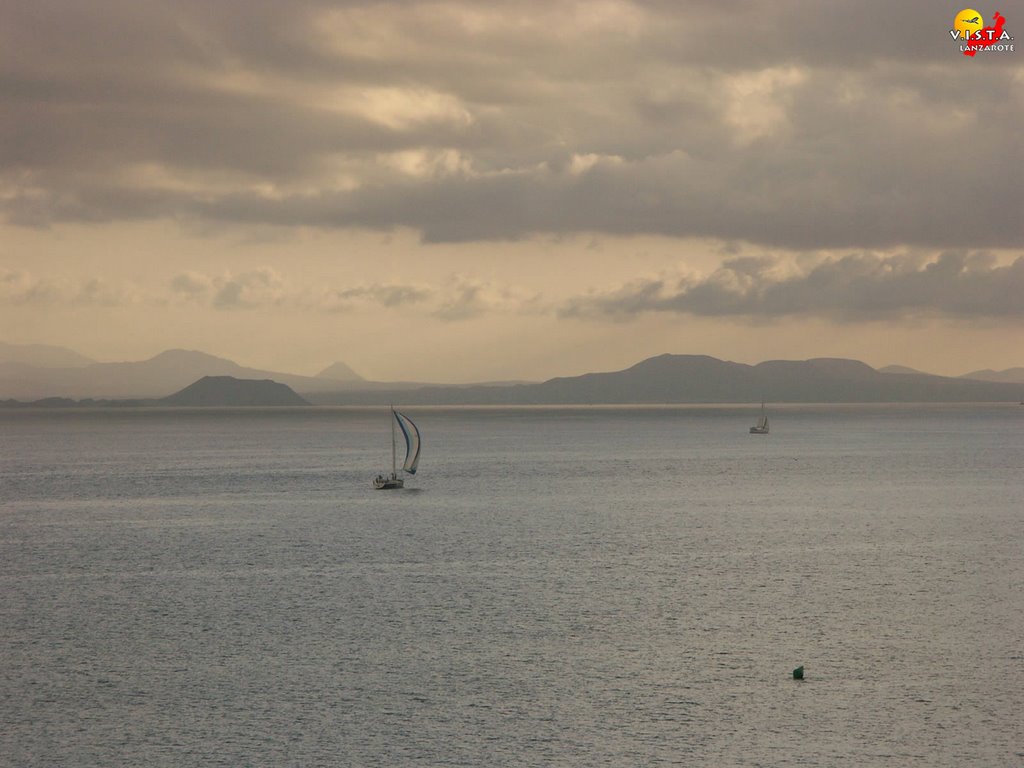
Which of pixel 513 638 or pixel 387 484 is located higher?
pixel 387 484

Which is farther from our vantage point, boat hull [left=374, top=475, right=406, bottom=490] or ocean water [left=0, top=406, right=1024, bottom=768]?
boat hull [left=374, top=475, right=406, bottom=490]

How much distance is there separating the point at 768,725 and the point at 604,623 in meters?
17.8

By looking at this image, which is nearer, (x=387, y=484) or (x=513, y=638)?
(x=513, y=638)

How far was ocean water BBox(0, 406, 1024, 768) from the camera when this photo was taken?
40312 millimetres

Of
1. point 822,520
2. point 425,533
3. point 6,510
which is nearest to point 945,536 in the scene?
point 822,520

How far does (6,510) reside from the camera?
4783 inches

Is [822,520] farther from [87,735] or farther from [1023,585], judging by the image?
[87,735]

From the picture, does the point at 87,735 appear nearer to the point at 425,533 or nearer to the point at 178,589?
the point at 178,589

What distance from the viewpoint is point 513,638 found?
182ft

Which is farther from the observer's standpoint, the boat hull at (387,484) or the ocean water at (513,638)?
the boat hull at (387,484)

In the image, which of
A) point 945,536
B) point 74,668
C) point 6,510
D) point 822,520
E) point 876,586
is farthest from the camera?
point 6,510

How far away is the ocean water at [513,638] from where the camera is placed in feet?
132

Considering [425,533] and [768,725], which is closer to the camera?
[768,725]

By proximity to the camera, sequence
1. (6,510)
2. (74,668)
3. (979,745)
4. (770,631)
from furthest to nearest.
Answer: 1. (6,510)
2. (770,631)
3. (74,668)
4. (979,745)
